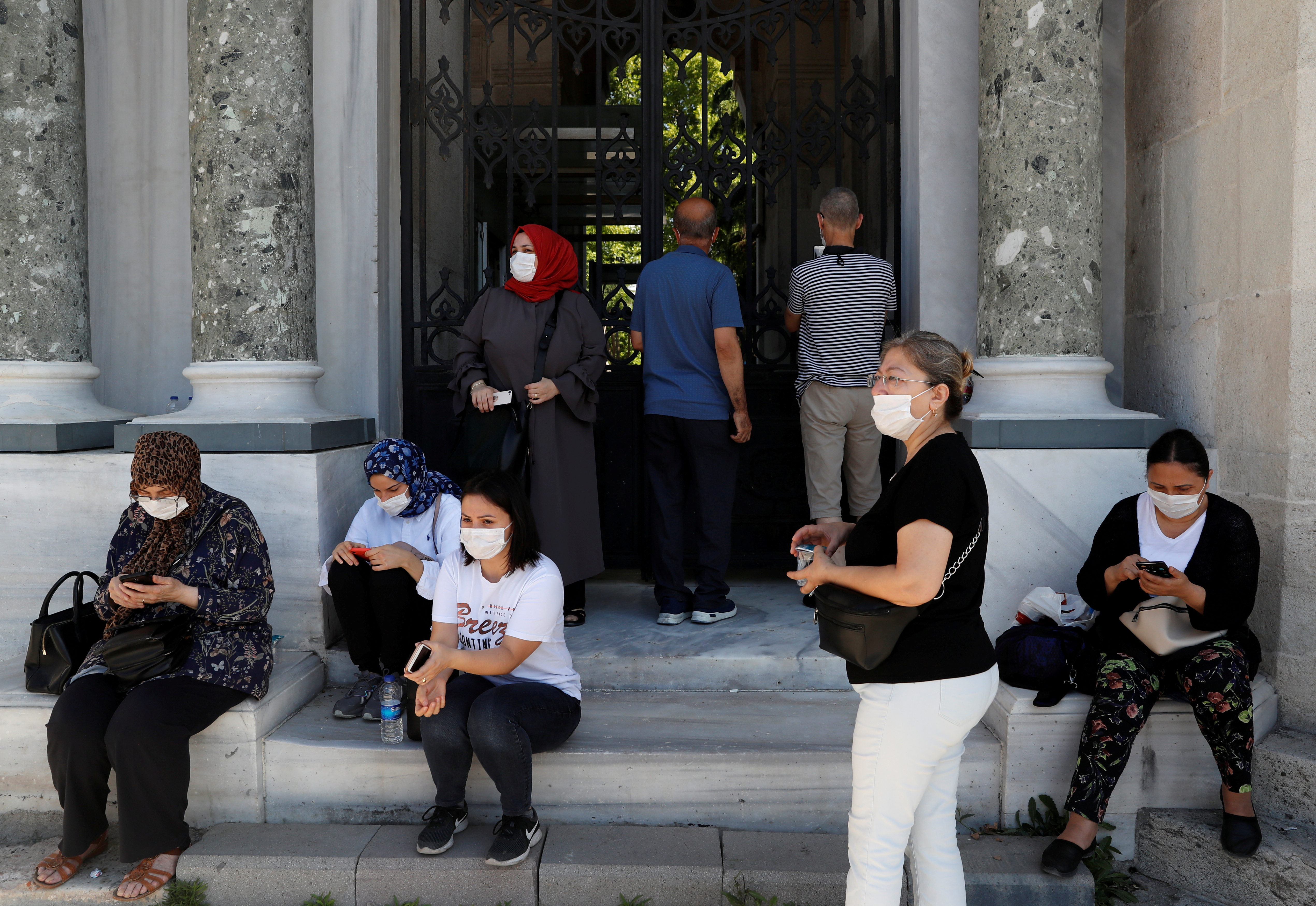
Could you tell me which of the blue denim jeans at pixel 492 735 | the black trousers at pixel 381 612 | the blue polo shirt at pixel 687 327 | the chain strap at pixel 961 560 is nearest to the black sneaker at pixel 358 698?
the black trousers at pixel 381 612

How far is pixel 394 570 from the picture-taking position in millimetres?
3520

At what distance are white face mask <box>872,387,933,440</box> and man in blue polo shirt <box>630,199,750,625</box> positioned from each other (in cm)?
190

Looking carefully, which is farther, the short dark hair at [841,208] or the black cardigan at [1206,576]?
the short dark hair at [841,208]

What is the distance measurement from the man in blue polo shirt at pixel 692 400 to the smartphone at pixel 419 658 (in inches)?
52.1

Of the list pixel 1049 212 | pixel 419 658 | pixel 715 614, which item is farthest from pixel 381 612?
pixel 1049 212

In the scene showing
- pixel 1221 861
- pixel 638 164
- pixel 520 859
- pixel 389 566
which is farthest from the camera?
pixel 638 164

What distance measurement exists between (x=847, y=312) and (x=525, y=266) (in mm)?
1369

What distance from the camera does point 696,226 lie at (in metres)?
4.32

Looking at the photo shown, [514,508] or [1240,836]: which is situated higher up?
[514,508]

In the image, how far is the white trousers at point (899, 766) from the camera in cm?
223

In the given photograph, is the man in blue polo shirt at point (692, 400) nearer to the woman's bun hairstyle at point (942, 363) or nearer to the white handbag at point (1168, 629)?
the white handbag at point (1168, 629)

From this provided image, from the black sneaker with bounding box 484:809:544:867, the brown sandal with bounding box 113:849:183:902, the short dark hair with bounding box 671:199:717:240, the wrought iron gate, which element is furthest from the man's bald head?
the brown sandal with bounding box 113:849:183:902

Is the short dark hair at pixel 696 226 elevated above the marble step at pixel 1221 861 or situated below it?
above

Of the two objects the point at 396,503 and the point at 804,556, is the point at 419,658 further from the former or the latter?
the point at 804,556
